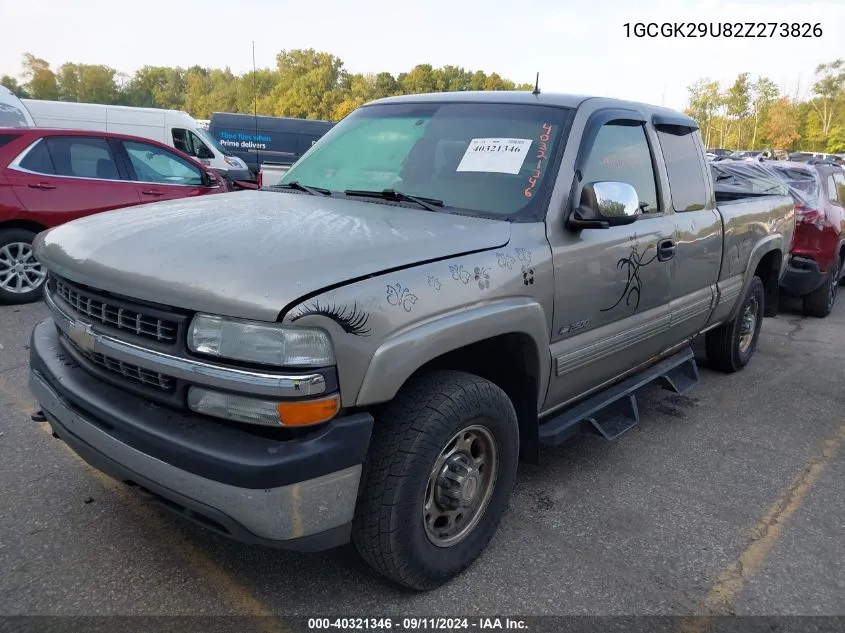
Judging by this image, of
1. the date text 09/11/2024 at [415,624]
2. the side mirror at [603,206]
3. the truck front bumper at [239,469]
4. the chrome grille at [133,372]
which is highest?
the side mirror at [603,206]

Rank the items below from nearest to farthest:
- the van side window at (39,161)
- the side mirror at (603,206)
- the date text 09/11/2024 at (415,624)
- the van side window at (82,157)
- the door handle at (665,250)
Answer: the date text 09/11/2024 at (415,624)
the side mirror at (603,206)
the door handle at (665,250)
the van side window at (39,161)
the van side window at (82,157)

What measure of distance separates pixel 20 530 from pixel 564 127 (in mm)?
2953

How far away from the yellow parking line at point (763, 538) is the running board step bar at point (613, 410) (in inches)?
29.9

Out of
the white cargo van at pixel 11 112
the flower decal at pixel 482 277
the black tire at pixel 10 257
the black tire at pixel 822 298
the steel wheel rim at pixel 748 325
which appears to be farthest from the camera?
the white cargo van at pixel 11 112

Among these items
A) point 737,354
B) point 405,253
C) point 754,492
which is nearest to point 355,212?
point 405,253

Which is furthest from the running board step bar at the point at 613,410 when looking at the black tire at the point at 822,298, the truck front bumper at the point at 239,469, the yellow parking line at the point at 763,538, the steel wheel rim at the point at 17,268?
the steel wheel rim at the point at 17,268

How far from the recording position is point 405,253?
2377 millimetres

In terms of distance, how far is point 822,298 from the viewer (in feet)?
25.6

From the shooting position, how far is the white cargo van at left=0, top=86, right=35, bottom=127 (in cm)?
1037

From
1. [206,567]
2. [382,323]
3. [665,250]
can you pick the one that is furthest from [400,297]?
[665,250]

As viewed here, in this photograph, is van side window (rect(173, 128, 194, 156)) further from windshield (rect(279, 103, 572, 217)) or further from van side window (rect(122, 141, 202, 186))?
windshield (rect(279, 103, 572, 217))

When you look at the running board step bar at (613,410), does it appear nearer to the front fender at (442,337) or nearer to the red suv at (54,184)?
the front fender at (442,337)

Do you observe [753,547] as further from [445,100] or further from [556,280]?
[445,100]

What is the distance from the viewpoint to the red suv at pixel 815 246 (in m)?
7.53
